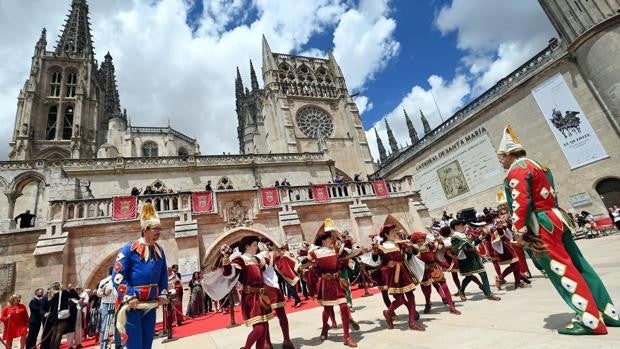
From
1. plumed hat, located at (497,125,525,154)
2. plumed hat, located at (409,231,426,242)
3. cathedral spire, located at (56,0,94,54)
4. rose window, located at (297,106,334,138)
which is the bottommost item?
plumed hat, located at (409,231,426,242)

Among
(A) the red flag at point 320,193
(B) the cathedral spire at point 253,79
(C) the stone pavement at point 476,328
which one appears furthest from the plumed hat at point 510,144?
(B) the cathedral spire at point 253,79

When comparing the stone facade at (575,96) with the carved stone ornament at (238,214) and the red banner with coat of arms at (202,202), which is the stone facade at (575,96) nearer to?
the carved stone ornament at (238,214)

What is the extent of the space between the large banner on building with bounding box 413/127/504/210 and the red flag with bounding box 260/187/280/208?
14.8 metres

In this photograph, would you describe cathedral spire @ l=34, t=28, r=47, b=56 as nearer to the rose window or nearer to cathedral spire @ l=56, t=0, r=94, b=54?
cathedral spire @ l=56, t=0, r=94, b=54

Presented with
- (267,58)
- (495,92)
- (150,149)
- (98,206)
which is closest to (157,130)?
(150,149)

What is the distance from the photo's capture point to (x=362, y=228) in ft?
47.1

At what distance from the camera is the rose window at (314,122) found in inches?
1447

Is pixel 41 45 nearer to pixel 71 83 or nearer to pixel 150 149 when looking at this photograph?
pixel 71 83

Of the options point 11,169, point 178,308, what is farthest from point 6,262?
point 11,169

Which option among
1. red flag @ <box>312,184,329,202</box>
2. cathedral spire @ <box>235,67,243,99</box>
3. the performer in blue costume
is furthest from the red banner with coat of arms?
cathedral spire @ <box>235,67,243,99</box>

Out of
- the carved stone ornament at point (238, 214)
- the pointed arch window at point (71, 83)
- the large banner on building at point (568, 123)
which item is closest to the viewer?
the carved stone ornament at point (238, 214)

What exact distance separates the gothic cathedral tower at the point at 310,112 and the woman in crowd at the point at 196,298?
23.3 m

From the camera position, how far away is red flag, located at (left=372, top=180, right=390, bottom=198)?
631 inches

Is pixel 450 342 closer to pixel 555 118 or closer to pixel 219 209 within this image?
pixel 219 209
